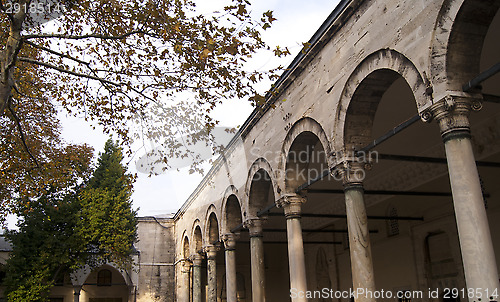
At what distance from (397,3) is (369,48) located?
852mm

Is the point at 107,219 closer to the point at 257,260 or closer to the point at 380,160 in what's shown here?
the point at 257,260

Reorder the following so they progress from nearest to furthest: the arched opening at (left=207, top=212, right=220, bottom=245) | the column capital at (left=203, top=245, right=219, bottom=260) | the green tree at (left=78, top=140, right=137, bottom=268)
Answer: the column capital at (left=203, top=245, right=219, bottom=260), the arched opening at (left=207, top=212, right=220, bottom=245), the green tree at (left=78, top=140, right=137, bottom=268)

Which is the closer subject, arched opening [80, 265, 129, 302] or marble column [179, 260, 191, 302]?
marble column [179, 260, 191, 302]

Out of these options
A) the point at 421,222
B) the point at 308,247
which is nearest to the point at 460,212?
the point at 421,222

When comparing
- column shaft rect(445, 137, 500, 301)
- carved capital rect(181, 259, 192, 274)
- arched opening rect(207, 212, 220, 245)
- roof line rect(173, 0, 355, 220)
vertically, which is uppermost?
roof line rect(173, 0, 355, 220)

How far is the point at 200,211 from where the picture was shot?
2006 cm

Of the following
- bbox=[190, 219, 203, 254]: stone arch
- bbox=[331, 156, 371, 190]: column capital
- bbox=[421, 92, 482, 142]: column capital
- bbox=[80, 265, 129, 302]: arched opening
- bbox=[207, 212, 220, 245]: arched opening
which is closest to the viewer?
bbox=[421, 92, 482, 142]: column capital

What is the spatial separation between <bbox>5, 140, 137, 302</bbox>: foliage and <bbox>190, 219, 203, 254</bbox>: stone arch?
2866mm

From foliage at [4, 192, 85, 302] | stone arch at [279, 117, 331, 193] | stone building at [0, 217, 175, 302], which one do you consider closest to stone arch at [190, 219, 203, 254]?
foliage at [4, 192, 85, 302]

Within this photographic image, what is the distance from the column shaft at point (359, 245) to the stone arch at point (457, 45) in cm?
270

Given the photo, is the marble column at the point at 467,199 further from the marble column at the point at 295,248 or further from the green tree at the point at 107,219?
the green tree at the point at 107,219

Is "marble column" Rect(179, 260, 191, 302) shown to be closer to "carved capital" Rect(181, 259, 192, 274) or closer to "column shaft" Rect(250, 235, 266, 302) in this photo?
"carved capital" Rect(181, 259, 192, 274)

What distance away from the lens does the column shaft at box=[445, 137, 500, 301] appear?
541cm

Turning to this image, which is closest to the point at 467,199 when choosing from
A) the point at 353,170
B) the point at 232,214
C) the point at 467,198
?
the point at 467,198
